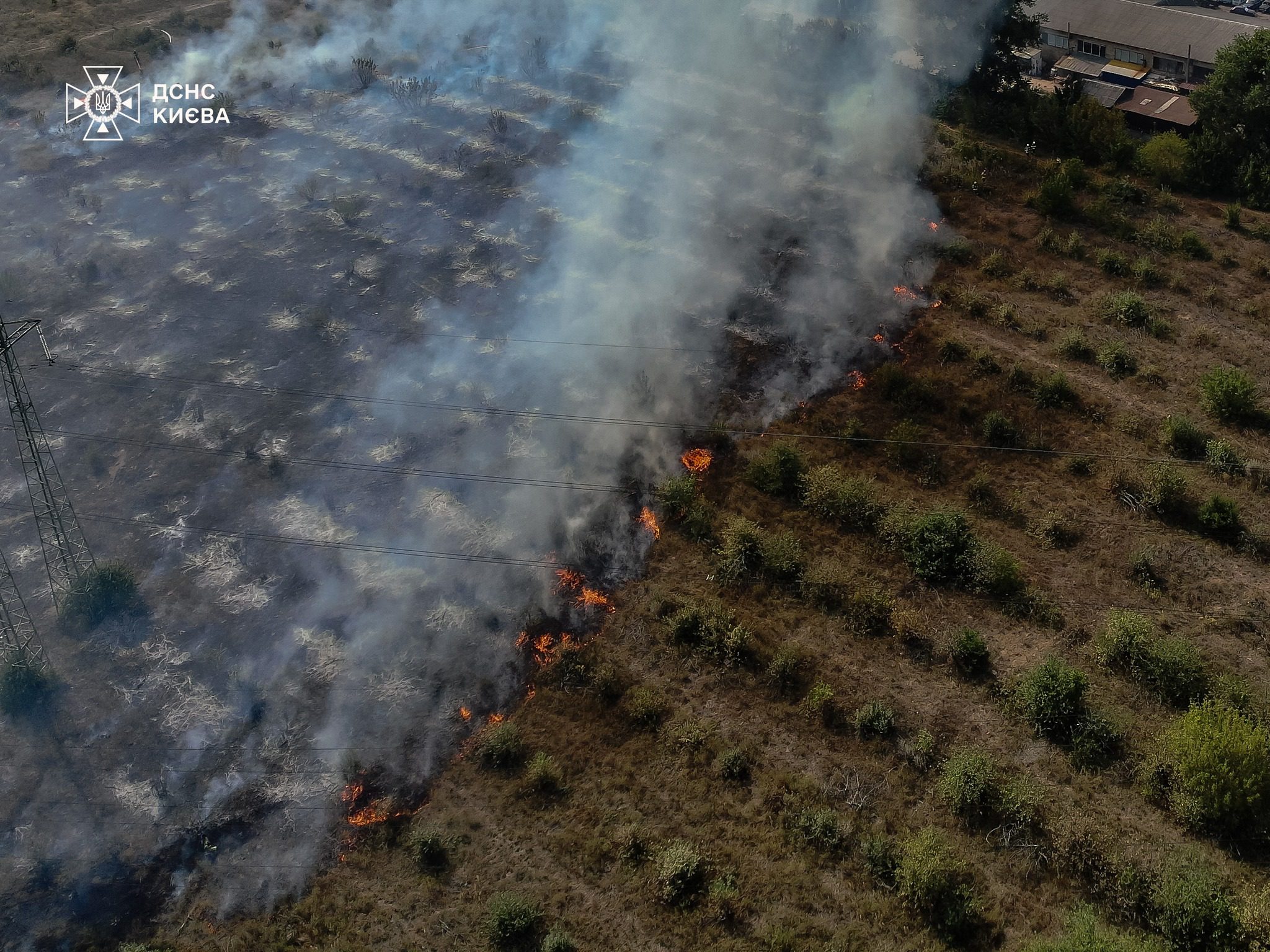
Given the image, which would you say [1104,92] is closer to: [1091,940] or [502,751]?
[1091,940]

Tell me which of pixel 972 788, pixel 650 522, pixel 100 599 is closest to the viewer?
pixel 972 788

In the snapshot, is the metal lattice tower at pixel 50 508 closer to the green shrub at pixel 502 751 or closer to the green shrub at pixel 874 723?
the green shrub at pixel 502 751

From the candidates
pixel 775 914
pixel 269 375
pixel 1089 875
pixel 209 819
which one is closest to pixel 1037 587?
pixel 1089 875

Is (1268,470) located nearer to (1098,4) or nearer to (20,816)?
(20,816)

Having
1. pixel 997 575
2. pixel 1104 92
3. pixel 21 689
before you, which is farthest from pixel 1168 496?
pixel 1104 92

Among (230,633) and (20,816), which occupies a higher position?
(230,633)

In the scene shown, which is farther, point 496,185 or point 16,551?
point 496,185
